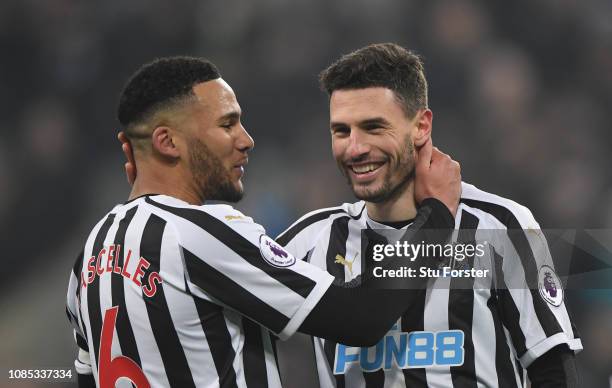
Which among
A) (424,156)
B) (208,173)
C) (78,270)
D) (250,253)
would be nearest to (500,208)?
(424,156)

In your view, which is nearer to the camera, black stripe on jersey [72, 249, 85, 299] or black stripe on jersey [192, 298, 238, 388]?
black stripe on jersey [192, 298, 238, 388]

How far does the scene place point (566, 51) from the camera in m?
4.98

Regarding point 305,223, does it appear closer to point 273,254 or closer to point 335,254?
point 335,254

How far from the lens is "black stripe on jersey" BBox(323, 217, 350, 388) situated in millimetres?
2080

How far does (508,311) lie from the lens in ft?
6.45

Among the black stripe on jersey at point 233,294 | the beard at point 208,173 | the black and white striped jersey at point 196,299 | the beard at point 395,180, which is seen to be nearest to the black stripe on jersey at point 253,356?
the black and white striped jersey at point 196,299

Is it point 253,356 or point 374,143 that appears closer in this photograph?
point 253,356

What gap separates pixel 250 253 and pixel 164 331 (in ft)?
0.97

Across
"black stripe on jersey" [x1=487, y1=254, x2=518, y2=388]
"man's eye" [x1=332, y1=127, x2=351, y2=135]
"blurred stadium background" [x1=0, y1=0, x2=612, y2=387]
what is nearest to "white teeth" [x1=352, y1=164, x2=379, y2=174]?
"man's eye" [x1=332, y1=127, x2=351, y2=135]

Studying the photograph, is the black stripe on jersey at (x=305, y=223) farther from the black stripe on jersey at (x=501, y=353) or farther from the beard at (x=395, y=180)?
the black stripe on jersey at (x=501, y=353)

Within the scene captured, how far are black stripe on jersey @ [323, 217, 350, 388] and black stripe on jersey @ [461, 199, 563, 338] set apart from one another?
38 cm

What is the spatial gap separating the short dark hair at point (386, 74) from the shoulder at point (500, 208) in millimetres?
292

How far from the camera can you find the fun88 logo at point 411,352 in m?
1.95

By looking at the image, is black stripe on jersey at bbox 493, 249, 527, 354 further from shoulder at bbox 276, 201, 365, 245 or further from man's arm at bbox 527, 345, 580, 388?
shoulder at bbox 276, 201, 365, 245
